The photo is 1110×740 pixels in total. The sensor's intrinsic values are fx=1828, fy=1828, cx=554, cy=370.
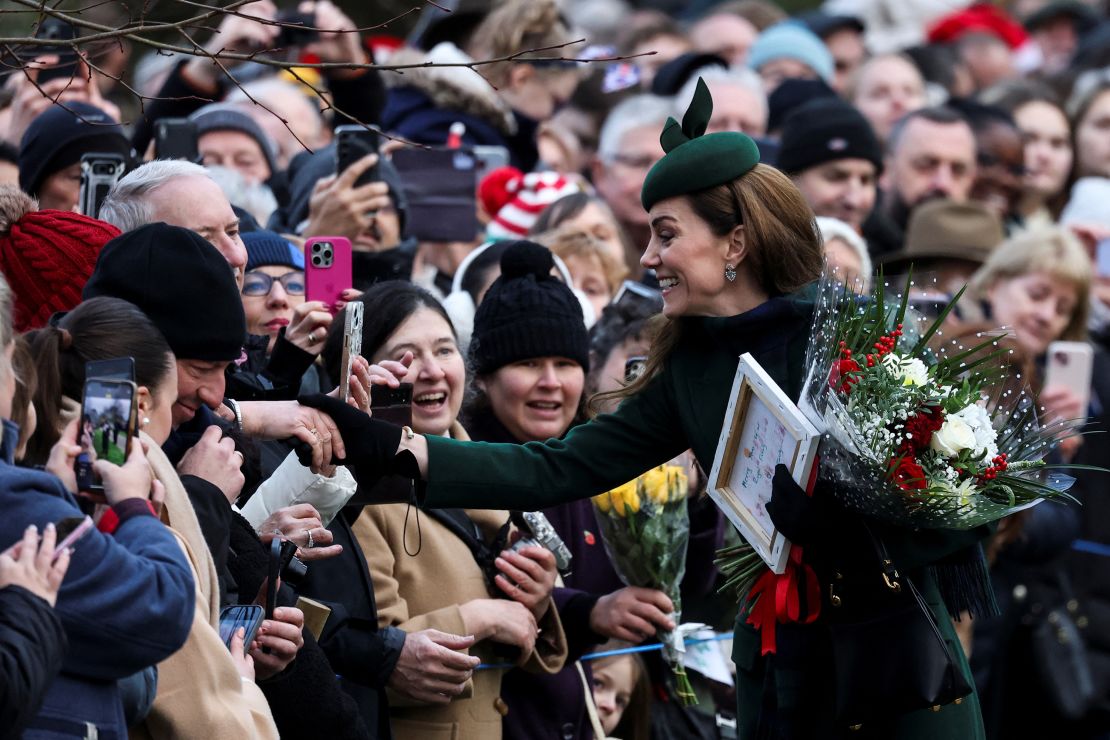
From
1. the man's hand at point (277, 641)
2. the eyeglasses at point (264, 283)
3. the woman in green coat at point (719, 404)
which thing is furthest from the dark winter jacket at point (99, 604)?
the eyeglasses at point (264, 283)

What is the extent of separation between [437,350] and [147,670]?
2.02m

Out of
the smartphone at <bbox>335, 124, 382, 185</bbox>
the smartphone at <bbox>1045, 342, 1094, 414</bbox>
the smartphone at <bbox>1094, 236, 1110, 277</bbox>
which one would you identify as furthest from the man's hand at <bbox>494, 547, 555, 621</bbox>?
the smartphone at <bbox>1094, 236, 1110, 277</bbox>

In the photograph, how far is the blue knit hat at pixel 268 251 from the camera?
5.87 m

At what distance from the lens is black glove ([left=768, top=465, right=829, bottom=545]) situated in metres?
4.56

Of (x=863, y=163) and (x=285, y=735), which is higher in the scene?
(x=863, y=163)

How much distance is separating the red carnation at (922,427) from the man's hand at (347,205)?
2639mm

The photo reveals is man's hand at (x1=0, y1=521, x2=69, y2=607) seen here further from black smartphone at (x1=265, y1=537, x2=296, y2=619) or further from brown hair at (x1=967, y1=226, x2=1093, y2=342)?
brown hair at (x1=967, y1=226, x2=1093, y2=342)

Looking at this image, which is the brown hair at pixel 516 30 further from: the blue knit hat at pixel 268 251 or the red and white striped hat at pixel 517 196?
the blue knit hat at pixel 268 251

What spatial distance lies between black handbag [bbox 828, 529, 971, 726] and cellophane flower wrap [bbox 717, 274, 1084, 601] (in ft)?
0.70

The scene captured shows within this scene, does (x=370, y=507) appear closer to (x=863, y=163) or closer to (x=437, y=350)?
(x=437, y=350)

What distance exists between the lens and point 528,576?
18.4 ft

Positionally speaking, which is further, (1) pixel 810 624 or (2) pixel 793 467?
(1) pixel 810 624

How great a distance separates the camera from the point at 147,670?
3795 millimetres

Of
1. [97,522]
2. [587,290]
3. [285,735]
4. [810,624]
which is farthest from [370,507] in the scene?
[587,290]
